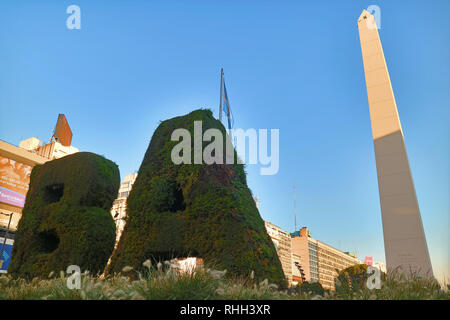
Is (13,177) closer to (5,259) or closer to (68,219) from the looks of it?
(5,259)

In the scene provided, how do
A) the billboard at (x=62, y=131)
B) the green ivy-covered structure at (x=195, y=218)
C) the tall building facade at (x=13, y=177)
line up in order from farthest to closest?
the billboard at (x=62, y=131) → the tall building facade at (x=13, y=177) → the green ivy-covered structure at (x=195, y=218)

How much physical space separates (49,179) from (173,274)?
7.61 m

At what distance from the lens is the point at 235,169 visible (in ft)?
26.7

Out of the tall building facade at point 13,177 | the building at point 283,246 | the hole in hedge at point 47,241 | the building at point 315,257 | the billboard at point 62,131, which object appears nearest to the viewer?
the hole in hedge at point 47,241

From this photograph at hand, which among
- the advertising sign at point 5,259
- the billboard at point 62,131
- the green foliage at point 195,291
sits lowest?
the green foliage at point 195,291

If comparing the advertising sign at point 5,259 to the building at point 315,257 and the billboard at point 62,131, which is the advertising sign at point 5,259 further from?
the building at point 315,257

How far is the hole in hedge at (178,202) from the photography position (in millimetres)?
7852

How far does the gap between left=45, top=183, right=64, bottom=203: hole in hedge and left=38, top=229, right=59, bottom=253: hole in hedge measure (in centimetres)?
115

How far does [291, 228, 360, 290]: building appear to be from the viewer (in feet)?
379

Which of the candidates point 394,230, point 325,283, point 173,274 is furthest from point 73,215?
point 325,283

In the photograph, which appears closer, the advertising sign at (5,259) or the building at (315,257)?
the advertising sign at (5,259)

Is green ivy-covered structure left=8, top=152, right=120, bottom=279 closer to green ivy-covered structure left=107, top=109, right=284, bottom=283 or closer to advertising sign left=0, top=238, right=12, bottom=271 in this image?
green ivy-covered structure left=107, top=109, right=284, bottom=283

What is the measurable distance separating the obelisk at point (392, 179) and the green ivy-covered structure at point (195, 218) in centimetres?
673

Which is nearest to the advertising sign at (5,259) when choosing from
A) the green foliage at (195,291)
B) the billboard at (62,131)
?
the billboard at (62,131)
